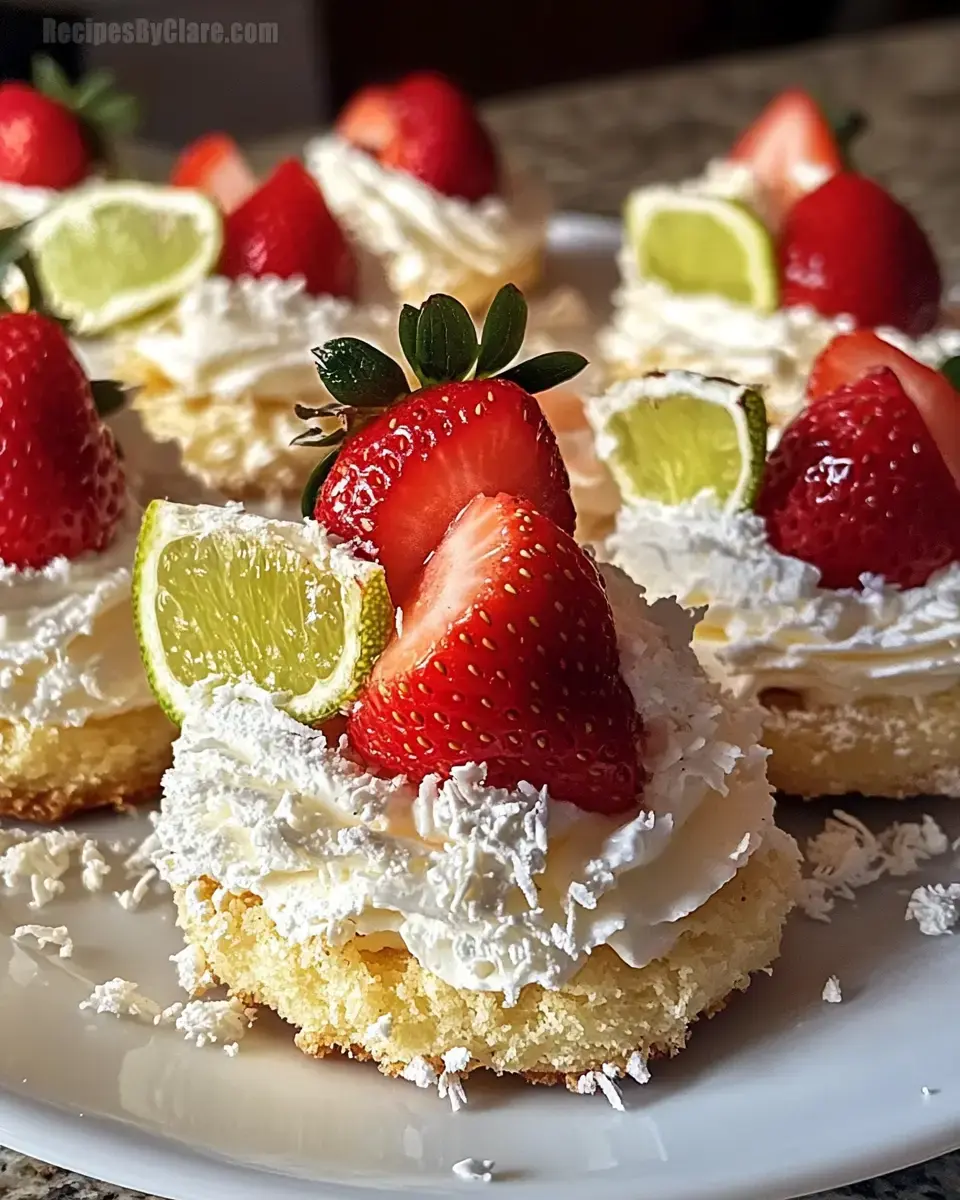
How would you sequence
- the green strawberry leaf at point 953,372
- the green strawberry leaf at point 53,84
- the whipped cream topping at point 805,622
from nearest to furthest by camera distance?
the whipped cream topping at point 805,622, the green strawberry leaf at point 953,372, the green strawberry leaf at point 53,84

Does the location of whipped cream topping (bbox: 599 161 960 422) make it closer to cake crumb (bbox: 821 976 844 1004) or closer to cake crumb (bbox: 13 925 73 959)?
cake crumb (bbox: 821 976 844 1004)

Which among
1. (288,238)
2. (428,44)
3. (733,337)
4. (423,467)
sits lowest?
(428,44)

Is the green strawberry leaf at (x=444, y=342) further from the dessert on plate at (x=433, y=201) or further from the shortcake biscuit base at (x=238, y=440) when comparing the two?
the dessert on plate at (x=433, y=201)

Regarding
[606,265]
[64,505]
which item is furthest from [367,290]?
[64,505]

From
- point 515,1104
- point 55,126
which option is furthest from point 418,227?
point 515,1104

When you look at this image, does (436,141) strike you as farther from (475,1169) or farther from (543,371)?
(475,1169)

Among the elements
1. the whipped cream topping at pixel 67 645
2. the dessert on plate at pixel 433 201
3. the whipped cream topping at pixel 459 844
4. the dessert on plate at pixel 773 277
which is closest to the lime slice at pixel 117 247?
the dessert on plate at pixel 433 201

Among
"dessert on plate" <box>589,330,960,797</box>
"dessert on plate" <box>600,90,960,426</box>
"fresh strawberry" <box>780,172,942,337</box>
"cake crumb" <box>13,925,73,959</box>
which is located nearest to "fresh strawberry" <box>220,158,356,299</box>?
"dessert on plate" <box>600,90,960,426</box>
